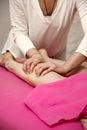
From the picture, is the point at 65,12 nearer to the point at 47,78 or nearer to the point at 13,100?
the point at 47,78

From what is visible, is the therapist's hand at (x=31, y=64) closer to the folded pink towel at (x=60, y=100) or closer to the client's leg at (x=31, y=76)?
the client's leg at (x=31, y=76)

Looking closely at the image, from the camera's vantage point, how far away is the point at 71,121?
1020mm

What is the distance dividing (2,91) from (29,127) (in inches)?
12.7

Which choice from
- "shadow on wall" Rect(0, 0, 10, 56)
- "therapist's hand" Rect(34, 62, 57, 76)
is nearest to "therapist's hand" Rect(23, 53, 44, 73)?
"therapist's hand" Rect(34, 62, 57, 76)

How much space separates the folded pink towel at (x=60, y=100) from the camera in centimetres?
102

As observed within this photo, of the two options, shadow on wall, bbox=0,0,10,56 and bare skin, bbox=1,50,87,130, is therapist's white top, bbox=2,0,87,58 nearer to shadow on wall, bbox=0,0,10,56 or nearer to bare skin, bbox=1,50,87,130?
bare skin, bbox=1,50,87,130

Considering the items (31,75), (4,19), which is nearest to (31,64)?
(31,75)

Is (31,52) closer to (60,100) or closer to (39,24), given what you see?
(39,24)

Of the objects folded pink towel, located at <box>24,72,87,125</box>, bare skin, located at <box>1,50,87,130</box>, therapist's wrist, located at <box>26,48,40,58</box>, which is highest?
folded pink towel, located at <box>24,72,87,125</box>

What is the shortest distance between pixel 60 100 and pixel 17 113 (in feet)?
0.59

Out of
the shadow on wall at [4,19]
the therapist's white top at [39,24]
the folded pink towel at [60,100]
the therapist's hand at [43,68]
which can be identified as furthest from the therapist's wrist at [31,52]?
the shadow on wall at [4,19]

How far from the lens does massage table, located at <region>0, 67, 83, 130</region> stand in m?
1.01

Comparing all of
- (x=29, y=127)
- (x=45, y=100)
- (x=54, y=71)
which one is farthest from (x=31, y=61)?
(x=29, y=127)

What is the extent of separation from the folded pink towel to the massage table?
0.07 feet
